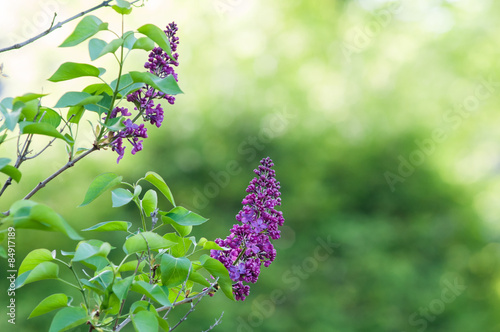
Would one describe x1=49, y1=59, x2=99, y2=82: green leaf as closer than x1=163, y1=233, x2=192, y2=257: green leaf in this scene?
Yes

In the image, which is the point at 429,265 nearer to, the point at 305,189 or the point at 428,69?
the point at 305,189

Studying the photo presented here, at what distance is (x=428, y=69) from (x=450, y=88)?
43cm

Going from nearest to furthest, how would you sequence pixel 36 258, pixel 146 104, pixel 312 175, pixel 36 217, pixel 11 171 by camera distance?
pixel 36 217
pixel 11 171
pixel 36 258
pixel 146 104
pixel 312 175

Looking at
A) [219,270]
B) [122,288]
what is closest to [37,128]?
[122,288]

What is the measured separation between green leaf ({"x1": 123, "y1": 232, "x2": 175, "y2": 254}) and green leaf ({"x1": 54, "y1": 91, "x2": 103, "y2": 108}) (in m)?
0.24

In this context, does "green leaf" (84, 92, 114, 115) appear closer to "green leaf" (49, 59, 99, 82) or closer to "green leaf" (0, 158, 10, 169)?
"green leaf" (49, 59, 99, 82)

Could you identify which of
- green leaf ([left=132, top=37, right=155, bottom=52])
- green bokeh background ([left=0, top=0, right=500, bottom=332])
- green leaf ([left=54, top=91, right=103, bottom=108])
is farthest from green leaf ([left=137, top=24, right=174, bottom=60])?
green bokeh background ([left=0, top=0, right=500, bottom=332])

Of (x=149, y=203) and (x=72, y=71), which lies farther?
(x=149, y=203)

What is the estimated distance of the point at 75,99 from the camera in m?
0.90

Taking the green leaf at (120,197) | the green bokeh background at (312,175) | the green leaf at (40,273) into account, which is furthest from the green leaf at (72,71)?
the green bokeh background at (312,175)

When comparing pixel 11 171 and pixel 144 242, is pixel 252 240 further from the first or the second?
pixel 11 171

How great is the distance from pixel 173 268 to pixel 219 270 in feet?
0.29

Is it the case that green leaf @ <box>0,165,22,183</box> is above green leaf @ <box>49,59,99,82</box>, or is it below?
→ below

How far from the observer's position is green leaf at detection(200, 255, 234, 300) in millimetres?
967
